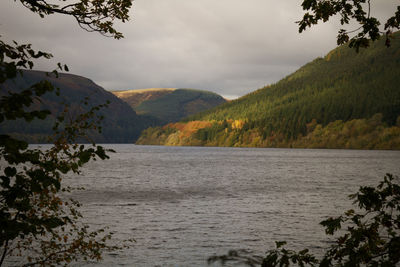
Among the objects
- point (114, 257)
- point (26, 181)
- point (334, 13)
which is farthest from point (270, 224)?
point (26, 181)

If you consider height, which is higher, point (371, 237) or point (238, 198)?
point (371, 237)

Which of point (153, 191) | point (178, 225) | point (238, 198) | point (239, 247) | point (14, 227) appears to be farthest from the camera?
point (153, 191)

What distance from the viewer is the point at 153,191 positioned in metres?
50.0

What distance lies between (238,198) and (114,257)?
25.2 m

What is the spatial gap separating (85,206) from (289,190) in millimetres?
27165

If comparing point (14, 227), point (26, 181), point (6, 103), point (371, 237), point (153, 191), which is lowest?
point (153, 191)

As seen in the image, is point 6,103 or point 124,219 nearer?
point 6,103

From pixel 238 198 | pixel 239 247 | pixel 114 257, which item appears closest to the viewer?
pixel 114 257

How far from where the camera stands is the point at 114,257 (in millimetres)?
19109

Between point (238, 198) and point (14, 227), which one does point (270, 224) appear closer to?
point (238, 198)

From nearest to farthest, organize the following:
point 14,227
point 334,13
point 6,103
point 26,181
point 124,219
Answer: point 6,103
point 14,227
point 26,181
point 334,13
point 124,219

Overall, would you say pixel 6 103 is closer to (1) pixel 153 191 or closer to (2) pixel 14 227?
(2) pixel 14 227

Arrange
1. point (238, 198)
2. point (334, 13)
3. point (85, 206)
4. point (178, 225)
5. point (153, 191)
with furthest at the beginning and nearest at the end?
point (153, 191)
point (238, 198)
point (85, 206)
point (178, 225)
point (334, 13)

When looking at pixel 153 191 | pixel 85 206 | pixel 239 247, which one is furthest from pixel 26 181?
pixel 153 191
